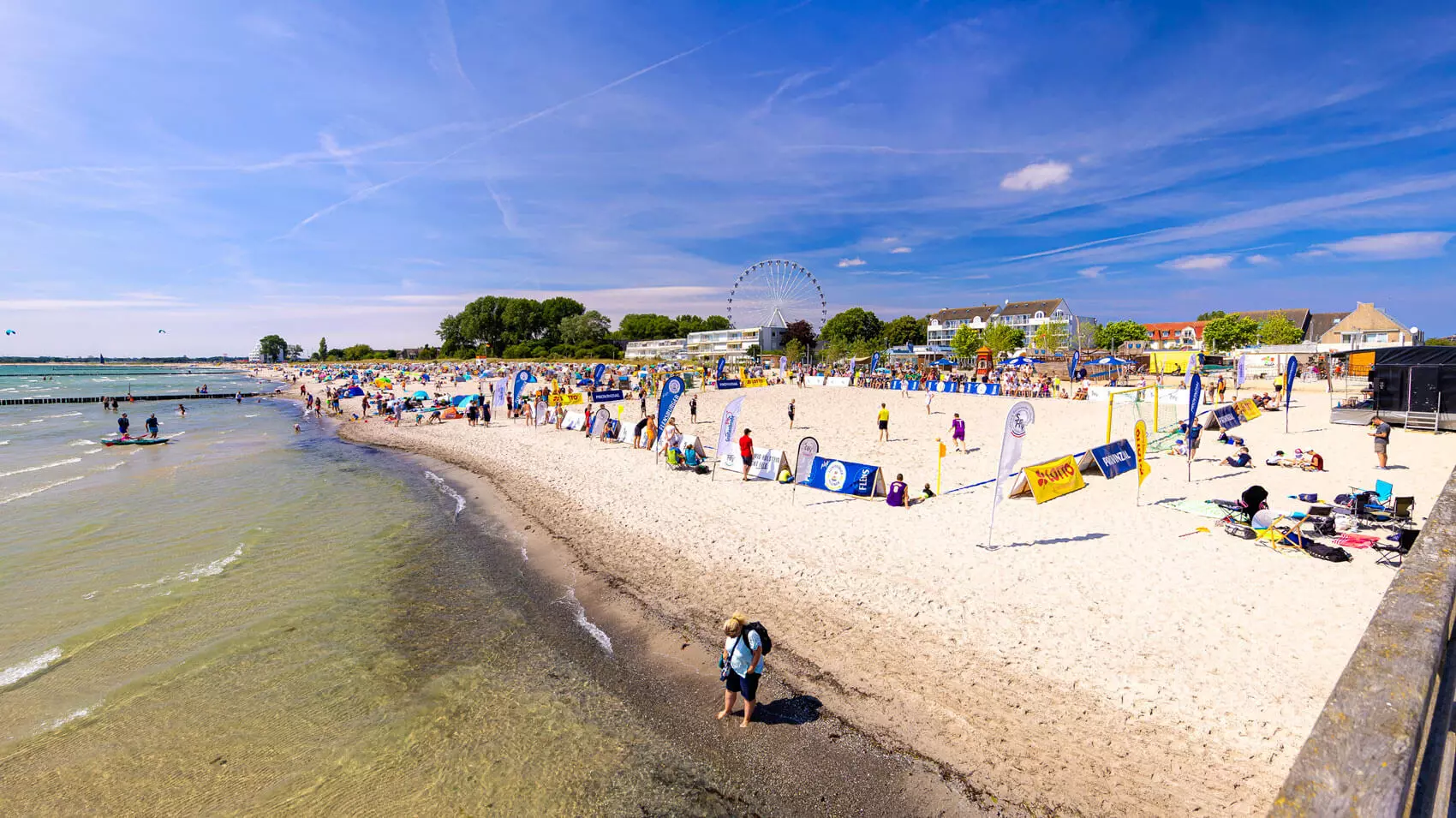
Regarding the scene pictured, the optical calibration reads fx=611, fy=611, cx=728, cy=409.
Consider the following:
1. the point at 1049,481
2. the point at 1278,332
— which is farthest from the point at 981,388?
the point at 1278,332

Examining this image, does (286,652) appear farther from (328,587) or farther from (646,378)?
(646,378)

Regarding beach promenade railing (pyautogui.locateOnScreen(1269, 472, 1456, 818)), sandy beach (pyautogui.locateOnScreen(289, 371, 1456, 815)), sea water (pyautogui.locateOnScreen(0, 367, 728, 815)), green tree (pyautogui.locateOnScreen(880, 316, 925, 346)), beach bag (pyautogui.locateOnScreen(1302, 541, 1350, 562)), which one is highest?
green tree (pyautogui.locateOnScreen(880, 316, 925, 346))

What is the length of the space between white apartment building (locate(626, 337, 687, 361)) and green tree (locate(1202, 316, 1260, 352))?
82.2m

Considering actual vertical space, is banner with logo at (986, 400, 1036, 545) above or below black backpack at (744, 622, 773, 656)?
above

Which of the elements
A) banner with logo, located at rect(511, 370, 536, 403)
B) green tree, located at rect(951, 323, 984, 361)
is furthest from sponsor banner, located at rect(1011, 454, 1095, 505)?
green tree, located at rect(951, 323, 984, 361)

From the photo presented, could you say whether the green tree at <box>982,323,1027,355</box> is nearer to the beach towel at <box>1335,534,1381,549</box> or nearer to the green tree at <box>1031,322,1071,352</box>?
the green tree at <box>1031,322,1071,352</box>

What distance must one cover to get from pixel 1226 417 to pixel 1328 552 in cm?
1513

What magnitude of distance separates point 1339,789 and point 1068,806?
5687 mm

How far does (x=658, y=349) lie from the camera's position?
133250 mm

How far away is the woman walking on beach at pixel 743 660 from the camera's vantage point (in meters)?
6.73

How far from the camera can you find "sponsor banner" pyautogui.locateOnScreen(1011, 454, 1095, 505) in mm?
13523

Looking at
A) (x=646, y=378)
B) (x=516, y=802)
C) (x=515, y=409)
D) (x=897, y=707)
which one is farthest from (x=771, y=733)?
(x=646, y=378)

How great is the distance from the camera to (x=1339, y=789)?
1.29 metres

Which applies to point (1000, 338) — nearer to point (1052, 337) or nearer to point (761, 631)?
point (1052, 337)
